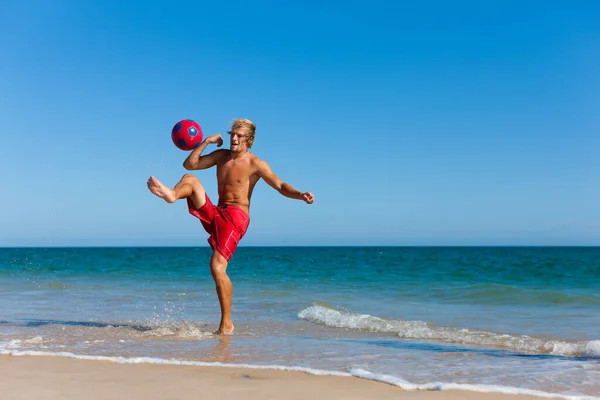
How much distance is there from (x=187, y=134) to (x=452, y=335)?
353 centimetres

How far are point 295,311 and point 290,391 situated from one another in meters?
5.35

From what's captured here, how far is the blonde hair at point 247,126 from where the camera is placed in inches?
262

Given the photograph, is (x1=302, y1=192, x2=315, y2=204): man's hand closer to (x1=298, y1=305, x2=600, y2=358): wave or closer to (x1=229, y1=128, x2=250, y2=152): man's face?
(x1=229, y1=128, x2=250, y2=152): man's face

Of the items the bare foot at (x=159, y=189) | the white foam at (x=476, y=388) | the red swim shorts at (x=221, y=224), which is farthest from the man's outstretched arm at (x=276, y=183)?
the white foam at (x=476, y=388)

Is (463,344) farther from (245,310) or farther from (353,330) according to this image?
(245,310)

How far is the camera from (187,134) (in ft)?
21.8

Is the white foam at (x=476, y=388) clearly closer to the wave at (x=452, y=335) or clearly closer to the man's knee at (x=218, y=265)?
the wave at (x=452, y=335)

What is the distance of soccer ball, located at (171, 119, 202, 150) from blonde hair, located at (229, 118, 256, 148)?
0.37 m

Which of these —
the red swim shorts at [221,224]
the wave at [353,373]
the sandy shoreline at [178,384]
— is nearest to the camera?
the sandy shoreline at [178,384]

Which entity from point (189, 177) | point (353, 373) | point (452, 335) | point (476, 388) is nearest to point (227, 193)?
point (189, 177)

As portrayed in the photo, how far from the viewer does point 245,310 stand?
9.02 meters

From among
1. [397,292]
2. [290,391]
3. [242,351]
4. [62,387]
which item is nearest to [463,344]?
[242,351]

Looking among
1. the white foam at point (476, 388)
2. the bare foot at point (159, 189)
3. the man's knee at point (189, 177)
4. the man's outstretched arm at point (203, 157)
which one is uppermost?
the man's outstretched arm at point (203, 157)

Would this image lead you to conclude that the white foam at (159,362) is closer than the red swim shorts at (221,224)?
Yes
